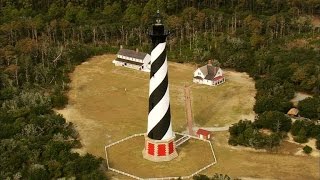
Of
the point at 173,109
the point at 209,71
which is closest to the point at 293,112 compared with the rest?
the point at 173,109

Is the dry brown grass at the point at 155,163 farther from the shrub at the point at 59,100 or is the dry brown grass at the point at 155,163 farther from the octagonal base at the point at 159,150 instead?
the shrub at the point at 59,100

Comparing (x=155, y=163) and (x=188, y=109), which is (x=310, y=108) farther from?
(x=155, y=163)

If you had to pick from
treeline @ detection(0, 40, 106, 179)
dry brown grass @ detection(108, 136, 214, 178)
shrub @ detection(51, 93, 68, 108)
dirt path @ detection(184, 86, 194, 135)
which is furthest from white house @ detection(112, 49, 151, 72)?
dry brown grass @ detection(108, 136, 214, 178)

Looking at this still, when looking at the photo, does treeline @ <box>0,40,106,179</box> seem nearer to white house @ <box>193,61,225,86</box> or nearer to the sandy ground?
white house @ <box>193,61,225,86</box>

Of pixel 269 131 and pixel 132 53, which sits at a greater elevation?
pixel 132 53

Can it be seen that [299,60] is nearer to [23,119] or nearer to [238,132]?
[238,132]

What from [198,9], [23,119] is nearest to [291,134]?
[23,119]
